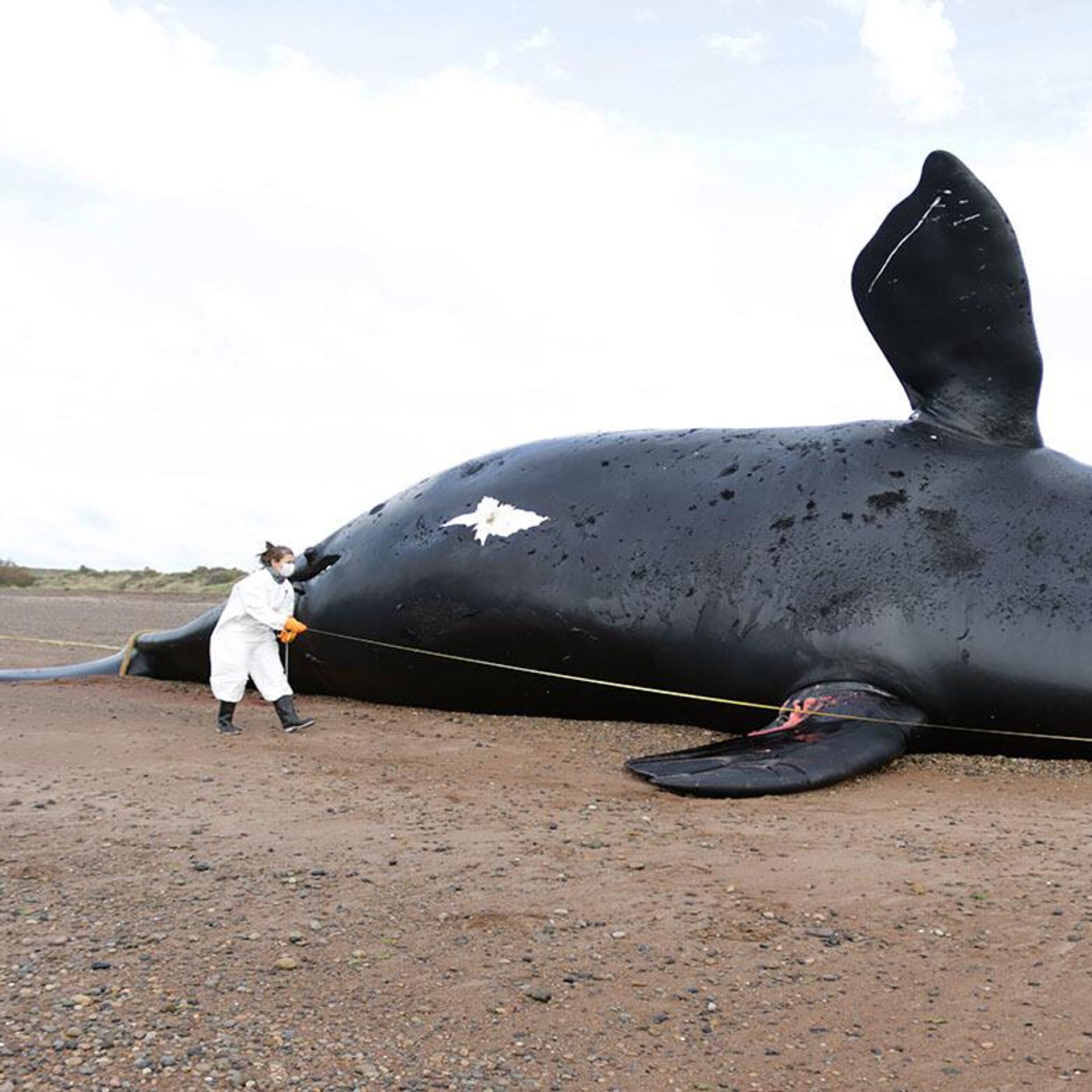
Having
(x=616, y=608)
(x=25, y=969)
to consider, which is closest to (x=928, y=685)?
(x=616, y=608)

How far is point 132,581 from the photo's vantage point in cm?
4678

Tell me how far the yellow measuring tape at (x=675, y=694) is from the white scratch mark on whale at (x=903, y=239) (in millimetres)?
2839

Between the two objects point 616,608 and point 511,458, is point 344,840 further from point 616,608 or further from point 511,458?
point 511,458

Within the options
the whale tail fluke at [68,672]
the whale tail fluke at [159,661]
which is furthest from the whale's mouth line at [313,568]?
the whale tail fluke at [68,672]

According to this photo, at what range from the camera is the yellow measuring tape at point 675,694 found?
734 centimetres

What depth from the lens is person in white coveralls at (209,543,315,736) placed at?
9.16m

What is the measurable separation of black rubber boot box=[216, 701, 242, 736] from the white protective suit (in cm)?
23

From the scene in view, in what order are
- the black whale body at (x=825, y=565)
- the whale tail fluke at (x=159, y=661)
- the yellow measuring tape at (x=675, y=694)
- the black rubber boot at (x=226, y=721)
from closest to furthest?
the yellow measuring tape at (x=675, y=694)
the black whale body at (x=825, y=565)
the black rubber boot at (x=226, y=721)
the whale tail fluke at (x=159, y=661)

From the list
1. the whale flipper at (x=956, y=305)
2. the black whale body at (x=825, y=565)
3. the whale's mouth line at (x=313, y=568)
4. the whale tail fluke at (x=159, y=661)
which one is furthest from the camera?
the whale tail fluke at (x=159, y=661)

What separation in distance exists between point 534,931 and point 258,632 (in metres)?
5.86

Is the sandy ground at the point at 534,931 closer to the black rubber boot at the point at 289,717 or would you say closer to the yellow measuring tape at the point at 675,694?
the yellow measuring tape at the point at 675,694

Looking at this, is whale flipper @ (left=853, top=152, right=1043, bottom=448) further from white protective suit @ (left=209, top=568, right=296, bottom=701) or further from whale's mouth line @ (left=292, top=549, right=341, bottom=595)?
white protective suit @ (left=209, top=568, right=296, bottom=701)

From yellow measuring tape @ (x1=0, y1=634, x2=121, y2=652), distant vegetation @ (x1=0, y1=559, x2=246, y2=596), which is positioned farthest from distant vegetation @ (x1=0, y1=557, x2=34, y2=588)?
yellow measuring tape @ (x1=0, y1=634, x2=121, y2=652)

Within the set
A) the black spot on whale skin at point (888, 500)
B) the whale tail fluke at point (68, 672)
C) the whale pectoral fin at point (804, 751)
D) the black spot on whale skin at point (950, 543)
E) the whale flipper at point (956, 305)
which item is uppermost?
the whale flipper at point (956, 305)
